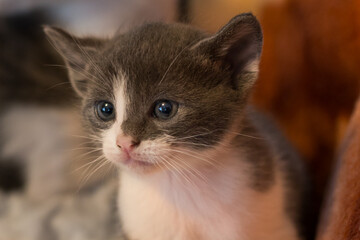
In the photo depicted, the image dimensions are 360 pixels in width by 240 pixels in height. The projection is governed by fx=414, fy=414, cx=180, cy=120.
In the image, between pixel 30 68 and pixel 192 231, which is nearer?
pixel 192 231

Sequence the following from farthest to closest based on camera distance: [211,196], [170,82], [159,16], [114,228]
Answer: [159,16]
[114,228]
[211,196]
[170,82]

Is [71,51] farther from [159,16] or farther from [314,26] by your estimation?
[314,26]

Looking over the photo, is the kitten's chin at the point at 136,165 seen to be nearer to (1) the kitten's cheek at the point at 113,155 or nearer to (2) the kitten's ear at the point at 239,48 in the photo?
(1) the kitten's cheek at the point at 113,155

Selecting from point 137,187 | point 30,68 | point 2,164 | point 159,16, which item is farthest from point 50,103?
point 137,187

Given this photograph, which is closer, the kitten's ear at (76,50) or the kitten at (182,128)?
the kitten at (182,128)

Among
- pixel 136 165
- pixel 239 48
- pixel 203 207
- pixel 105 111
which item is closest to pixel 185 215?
pixel 203 207

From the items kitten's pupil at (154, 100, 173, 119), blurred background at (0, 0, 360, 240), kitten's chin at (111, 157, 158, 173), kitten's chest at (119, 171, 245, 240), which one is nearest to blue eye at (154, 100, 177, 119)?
kitten's pupil at (154, 100, 173, 119)

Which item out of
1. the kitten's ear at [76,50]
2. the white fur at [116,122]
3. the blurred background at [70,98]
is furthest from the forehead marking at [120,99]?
the blurred background at [70,98]

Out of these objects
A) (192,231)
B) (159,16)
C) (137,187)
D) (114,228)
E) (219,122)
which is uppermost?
(159,16)
